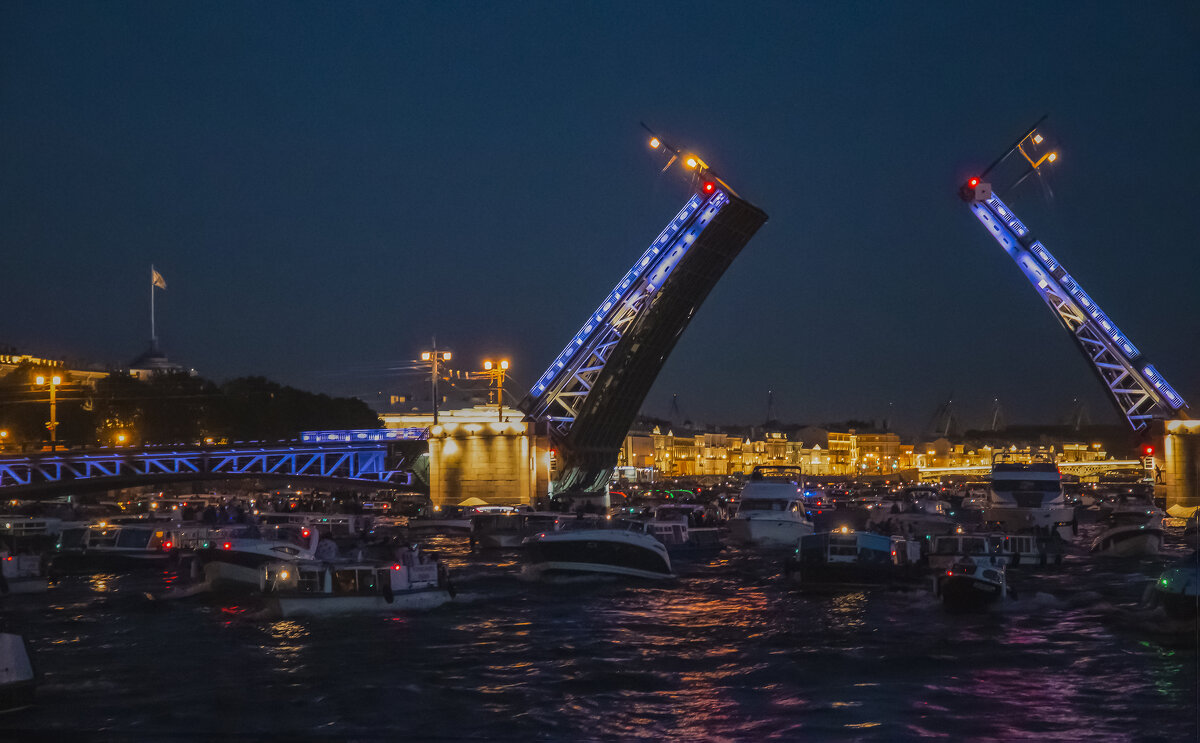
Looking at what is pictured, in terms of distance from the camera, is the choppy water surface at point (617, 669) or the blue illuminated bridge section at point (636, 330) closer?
the choppy water surface at point (617, 669)

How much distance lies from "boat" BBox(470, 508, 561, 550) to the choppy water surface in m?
12.3

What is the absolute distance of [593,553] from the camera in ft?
93.4

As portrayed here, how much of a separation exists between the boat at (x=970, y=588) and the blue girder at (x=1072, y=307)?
28.6 meters

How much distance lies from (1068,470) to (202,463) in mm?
133290

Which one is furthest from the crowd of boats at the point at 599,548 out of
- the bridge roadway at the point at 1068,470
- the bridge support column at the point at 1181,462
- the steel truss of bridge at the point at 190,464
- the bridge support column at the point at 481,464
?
the bridge roadway at the point at 1068,470

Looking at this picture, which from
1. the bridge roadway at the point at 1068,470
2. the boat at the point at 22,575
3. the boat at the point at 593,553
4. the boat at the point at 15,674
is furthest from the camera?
the bridge roadway at the point at 1068,470

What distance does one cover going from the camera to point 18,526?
38688mm

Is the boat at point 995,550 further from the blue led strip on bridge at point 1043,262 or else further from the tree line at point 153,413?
the tree line at point 153,413

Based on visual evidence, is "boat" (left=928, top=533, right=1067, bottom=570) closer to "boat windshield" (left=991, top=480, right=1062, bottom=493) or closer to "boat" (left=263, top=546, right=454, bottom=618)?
"boat windshield" (left=991, top=480, right=1062, bottom=493)

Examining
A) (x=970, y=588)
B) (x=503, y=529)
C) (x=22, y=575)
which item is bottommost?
(x=970, y=588)

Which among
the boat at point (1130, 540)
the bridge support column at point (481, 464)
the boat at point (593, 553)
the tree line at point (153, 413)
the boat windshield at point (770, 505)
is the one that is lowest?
the boat at point (1130, 540)

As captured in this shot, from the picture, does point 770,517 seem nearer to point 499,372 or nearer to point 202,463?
point 499,372

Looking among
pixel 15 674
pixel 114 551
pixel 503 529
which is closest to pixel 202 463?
pixel 503 529

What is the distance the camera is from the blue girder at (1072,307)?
4997 centimetres
